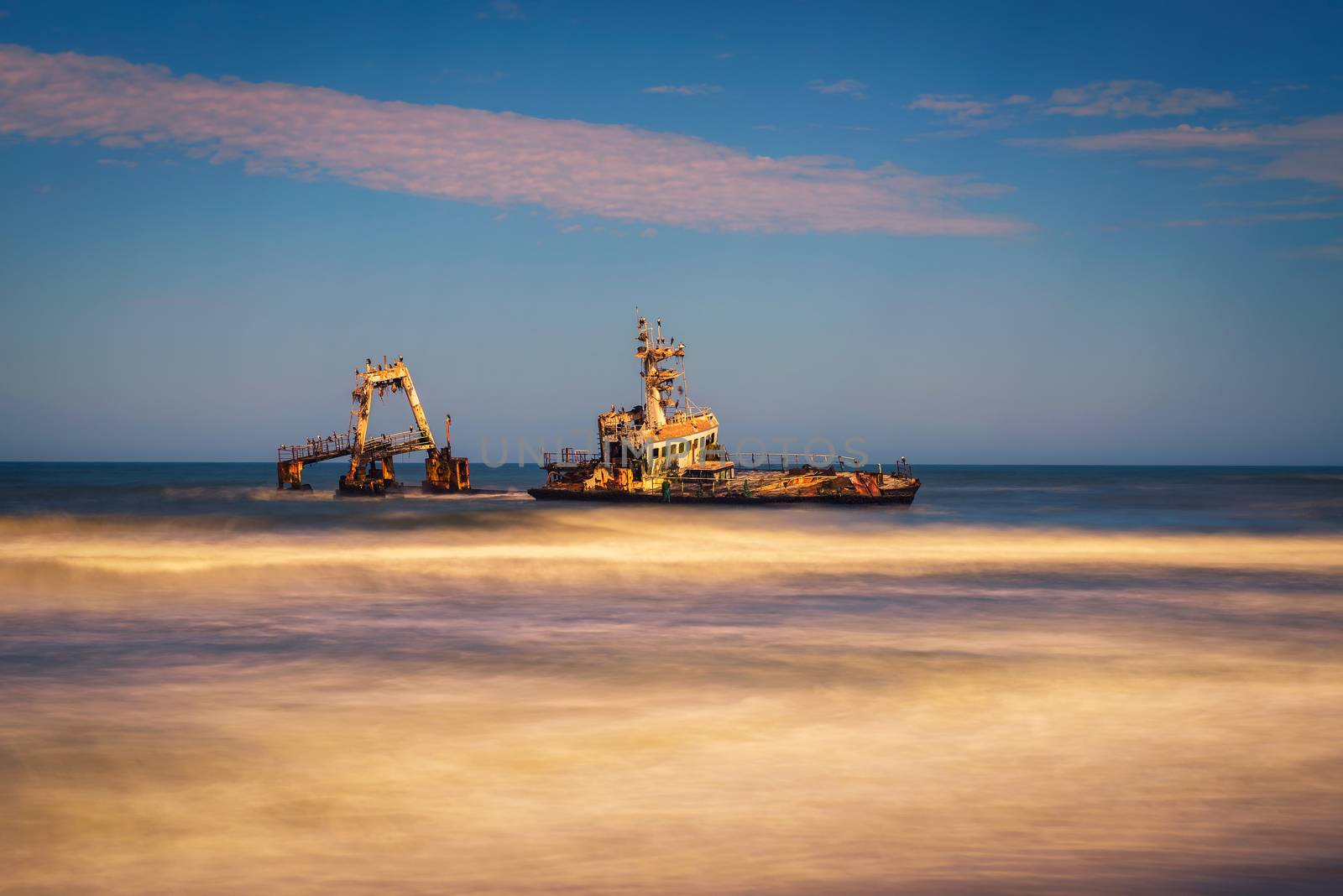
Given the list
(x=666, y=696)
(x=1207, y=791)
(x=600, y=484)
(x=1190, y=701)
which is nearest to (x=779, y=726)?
(x=666, y=696)

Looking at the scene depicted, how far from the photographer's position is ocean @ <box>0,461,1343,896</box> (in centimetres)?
882

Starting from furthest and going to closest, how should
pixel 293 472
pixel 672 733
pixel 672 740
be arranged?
pixel 293 472 → pixel 672 733 → pixel 672 740

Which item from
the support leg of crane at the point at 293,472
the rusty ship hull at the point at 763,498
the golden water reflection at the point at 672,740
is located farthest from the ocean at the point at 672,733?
the support leg of crane at the point at 293,472

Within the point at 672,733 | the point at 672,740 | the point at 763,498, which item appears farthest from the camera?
the point at 763,498

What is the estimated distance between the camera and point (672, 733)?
42.8 feet

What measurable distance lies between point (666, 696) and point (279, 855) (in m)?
6.73

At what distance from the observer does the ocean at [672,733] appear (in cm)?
882

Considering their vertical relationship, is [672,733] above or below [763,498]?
below

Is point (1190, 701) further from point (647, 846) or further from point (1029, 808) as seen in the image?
point (647, 846)

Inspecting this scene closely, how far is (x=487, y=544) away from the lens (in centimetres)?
4172

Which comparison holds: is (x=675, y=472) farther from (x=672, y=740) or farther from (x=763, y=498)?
(x=672, y=740)

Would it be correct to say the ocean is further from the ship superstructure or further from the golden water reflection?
the ship superstructure

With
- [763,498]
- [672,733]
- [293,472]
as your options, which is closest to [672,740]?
[672,733]

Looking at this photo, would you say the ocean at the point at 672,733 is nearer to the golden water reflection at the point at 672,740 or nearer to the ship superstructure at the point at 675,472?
the golden water reflection at the point at 672,740
